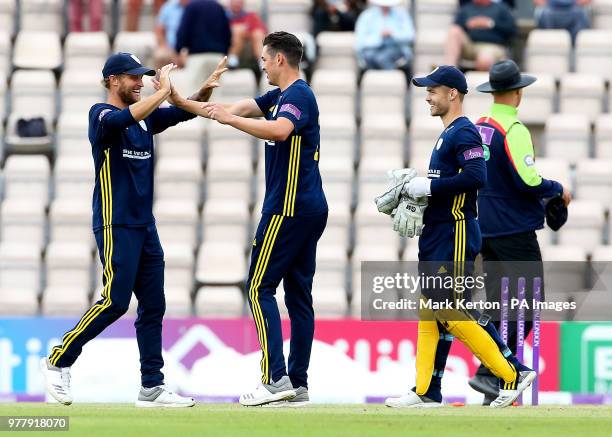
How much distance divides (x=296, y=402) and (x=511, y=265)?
1.59 meters

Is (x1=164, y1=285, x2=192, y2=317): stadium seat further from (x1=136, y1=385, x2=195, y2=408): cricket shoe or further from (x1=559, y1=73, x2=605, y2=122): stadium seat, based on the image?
(x1=136, y1=385, x2=195, y2=408): cricket shoe

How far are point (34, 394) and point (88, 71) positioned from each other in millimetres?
4197

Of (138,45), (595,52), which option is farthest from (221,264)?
(595,52)

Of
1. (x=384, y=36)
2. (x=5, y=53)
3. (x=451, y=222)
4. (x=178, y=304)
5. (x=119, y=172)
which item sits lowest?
(x=178, y=304)

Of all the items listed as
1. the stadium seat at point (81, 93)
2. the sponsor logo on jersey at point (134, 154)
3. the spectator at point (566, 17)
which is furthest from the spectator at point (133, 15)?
the sponsor logo on jersey at point (134, 154)

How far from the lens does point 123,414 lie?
8047 millimetres

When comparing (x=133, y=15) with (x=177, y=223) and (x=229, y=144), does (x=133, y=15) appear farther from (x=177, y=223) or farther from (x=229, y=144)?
(x=177, y=223)

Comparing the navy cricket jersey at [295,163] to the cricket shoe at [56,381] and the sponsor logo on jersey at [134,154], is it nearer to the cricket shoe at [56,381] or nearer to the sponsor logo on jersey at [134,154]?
the sponsor logo on jersey at [134,154]

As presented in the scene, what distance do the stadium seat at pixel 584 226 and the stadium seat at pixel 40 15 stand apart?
5635 mm

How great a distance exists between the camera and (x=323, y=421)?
25.1 ft

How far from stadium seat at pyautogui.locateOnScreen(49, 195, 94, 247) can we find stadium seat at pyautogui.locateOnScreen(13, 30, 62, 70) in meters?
1.87

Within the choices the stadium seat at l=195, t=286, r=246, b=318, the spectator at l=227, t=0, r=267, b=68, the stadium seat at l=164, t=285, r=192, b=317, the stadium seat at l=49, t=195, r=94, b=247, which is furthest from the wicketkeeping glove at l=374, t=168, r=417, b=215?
the spectator at l=227, t=0, r=267, b=68

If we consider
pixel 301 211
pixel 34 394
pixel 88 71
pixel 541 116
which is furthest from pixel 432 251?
pixel 88 71

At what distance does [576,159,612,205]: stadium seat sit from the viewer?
44.9ft
